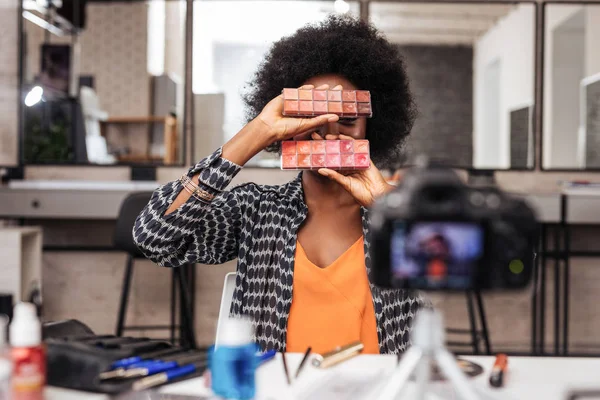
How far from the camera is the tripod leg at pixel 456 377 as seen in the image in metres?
0.64

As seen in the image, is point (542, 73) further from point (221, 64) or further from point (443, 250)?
point (443, 250)

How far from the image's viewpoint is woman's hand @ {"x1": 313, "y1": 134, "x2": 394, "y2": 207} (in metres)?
1.39

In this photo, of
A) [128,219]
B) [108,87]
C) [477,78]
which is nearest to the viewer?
[128,219]

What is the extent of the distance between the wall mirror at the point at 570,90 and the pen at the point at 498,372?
3.16 metres

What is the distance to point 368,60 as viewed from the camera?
1.59 meters

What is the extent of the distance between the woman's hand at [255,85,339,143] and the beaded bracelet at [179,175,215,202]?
184 millimetres

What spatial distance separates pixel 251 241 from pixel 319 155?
0.92ft

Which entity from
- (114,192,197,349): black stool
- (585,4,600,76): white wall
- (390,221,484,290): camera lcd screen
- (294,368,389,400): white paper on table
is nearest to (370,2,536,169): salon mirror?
(585,4,600,76): white wall

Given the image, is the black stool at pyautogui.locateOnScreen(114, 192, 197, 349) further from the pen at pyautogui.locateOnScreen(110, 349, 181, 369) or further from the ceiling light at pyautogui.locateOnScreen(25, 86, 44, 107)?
the pen at pyautogui.locateOnScreen(110, 349, 181, 369)

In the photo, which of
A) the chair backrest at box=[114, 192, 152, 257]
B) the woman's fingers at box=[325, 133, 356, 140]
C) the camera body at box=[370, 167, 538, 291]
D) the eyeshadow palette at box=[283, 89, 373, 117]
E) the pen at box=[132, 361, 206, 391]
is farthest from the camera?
the chair backrest at box=[114, 192, 152, 257]

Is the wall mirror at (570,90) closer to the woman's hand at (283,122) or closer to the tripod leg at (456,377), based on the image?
the woman's hand at (283,122)

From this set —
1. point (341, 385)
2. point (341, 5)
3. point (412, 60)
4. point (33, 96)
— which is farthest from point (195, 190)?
point (341, 5)

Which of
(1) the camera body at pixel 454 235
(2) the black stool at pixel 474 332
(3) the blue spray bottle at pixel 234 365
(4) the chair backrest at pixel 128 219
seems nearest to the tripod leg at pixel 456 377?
(1) the camera body at pixel 454 235

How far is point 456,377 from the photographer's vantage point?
0.66 m
